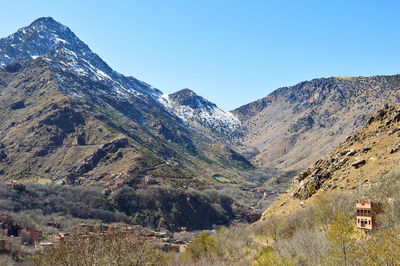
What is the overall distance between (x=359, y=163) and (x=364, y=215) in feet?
65.6

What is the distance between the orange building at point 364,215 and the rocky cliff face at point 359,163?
32.0 ft

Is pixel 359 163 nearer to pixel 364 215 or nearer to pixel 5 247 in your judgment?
pixel 364 215

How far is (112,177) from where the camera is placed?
193 metres

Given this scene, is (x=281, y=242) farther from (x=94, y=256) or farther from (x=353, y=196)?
(x=94, y=256)

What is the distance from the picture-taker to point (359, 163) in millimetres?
53875

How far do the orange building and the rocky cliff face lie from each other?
32.0 ft

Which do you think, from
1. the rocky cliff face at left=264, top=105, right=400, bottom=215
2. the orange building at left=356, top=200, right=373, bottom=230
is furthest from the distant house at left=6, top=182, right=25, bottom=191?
the orange building at left=356, top=200, right=373, bottom=230

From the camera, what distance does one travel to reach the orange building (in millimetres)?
35156

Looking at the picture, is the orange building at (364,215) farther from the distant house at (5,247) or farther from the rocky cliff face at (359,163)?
the distant house at (5,247)

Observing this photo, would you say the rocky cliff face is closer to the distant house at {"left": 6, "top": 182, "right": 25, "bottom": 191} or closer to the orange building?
the orange building

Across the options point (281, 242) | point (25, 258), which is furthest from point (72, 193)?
point (281, 242)

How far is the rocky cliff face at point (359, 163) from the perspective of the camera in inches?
1922

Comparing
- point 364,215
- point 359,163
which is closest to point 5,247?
point 359,163

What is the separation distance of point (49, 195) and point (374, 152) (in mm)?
144479
